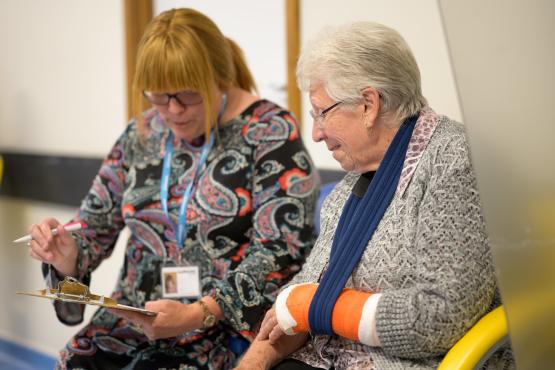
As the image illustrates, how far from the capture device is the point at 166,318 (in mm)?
2158

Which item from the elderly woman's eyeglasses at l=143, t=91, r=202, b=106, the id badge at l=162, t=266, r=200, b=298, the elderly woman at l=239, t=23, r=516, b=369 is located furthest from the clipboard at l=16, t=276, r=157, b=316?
the elderly woman's eyeglasses at l=143, t=91, r=202, b=106

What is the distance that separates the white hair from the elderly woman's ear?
0.01 metres

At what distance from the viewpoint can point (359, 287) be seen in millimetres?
1876

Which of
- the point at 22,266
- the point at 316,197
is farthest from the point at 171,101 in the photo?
the point at 22,266

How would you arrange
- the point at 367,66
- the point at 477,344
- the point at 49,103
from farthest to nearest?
1. the point at 49,103
2. the point at 367,66
3. the point at 477,344

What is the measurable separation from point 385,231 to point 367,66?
15.1 inches

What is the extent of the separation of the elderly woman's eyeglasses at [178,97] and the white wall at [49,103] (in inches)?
77.4

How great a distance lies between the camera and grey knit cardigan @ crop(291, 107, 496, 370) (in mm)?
1670

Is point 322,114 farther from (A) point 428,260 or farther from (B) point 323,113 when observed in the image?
(A) point 428,260

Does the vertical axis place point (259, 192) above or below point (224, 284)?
above

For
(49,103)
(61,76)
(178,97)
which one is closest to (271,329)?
(178,97)

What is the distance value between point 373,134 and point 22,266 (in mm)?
3696

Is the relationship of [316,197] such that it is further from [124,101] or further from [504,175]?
[124,101]

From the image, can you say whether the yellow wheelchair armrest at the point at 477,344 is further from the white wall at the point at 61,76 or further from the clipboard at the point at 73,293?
the white wall at the point at 61,76
